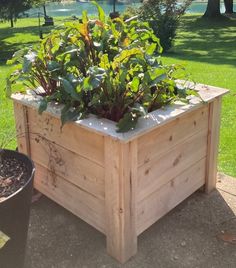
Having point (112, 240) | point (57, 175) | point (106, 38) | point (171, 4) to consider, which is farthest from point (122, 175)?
point (171, 4)

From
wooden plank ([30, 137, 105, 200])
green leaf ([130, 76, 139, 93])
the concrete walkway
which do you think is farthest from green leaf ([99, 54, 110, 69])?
the concrete walkway

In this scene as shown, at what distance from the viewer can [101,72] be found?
197 centimetres

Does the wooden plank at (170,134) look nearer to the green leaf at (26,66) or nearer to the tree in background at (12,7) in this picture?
the green leaf at (26,66)

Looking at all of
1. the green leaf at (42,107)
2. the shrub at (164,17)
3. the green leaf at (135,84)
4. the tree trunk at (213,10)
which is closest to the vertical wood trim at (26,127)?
the green leaf at (42,107)

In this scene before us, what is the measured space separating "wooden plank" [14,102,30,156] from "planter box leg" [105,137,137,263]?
766mm

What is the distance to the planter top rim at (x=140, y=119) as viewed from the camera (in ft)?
6.24

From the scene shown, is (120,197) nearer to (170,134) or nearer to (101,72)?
(170,134)

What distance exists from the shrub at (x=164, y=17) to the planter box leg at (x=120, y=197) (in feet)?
28.9

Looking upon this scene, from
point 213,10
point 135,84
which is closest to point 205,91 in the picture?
point 135,84

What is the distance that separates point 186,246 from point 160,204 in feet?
0.91

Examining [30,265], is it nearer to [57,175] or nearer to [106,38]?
[57,175]

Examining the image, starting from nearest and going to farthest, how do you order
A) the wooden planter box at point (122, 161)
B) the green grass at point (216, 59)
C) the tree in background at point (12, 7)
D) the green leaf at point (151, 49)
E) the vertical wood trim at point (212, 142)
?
the wooden planter box at point (122, 161) < the green leaf at point (151, 49) < the vertical wood trim at point (212, 142) < the green grass at point (216, 59) < the tree in background at point (12, 7)

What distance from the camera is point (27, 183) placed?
71.1 inches

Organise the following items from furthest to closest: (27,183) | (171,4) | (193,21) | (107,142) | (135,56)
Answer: (193,21)
(171,4)
(135,56)
(107,142)
(27,183)
